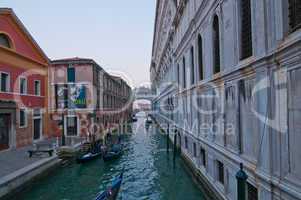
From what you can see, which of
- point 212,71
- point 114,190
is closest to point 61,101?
point 114,190

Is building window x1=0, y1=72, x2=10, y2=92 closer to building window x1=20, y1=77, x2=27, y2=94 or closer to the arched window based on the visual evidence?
building window x1=20, y1=77, x2=27, y2=94

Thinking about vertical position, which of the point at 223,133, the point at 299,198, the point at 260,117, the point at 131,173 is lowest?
the point at 131,173

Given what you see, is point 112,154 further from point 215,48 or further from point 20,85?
point 215,48

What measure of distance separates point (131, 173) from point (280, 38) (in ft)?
37.7

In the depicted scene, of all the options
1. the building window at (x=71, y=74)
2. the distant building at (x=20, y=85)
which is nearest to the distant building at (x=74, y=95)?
the building window at (x=71, y=74)

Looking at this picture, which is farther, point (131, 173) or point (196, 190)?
point (131, 173)

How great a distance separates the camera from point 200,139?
38.2 ft

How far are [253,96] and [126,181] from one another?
8807mm

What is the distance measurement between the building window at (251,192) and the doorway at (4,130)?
15.1m

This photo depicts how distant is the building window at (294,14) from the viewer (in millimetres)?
4484

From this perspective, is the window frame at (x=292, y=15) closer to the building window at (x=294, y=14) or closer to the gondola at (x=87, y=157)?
the building window at (x=294, y=14)

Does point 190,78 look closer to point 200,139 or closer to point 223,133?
point 200,139

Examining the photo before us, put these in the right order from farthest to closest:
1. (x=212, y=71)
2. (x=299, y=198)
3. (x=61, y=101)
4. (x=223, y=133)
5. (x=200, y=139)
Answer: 1. (x=61, y=101)
2. (x=200, y=139)
3. (x=212, y=71)
4. (x=223, y=133)
5. (x=299, y=198)

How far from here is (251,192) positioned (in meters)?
6.36
